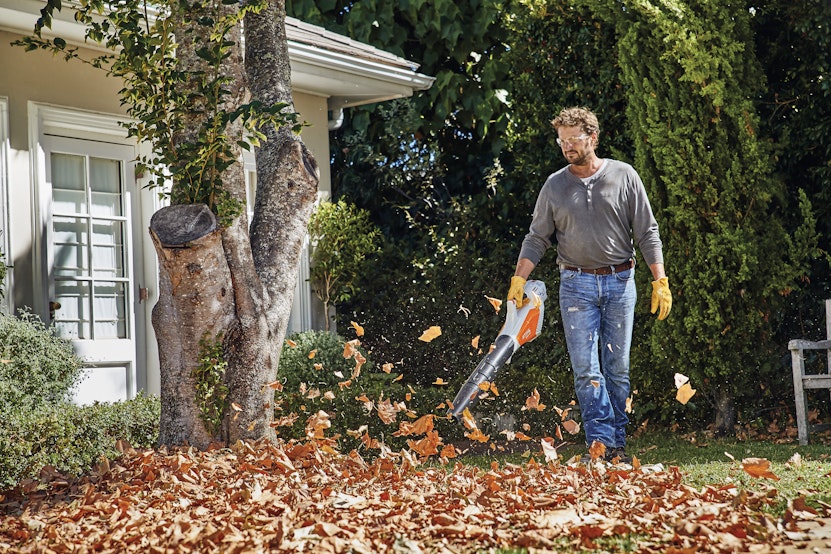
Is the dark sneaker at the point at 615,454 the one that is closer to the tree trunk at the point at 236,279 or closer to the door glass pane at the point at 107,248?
the tree trunk at the point at 236,279

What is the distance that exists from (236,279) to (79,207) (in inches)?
130

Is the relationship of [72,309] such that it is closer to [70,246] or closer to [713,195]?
[70,246]

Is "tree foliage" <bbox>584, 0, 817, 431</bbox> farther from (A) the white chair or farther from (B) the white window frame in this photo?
(B) the white window frame

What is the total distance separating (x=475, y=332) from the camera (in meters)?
9.95

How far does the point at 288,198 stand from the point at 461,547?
10.1 ft

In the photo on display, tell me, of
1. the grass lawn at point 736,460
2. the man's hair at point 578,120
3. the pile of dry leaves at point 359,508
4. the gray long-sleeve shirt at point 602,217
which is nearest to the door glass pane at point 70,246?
the pile of dry leaves at point 359,508

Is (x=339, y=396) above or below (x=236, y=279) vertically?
below

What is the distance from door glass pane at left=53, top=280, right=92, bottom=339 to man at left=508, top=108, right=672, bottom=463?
3.99 meters

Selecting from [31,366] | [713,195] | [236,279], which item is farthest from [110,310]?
[713,195]

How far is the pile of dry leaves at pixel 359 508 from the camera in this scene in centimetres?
376

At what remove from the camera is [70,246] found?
27.7ft

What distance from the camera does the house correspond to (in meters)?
7.95

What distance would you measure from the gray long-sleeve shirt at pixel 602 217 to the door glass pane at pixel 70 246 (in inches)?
165

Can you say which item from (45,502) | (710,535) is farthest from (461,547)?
(45,502)
